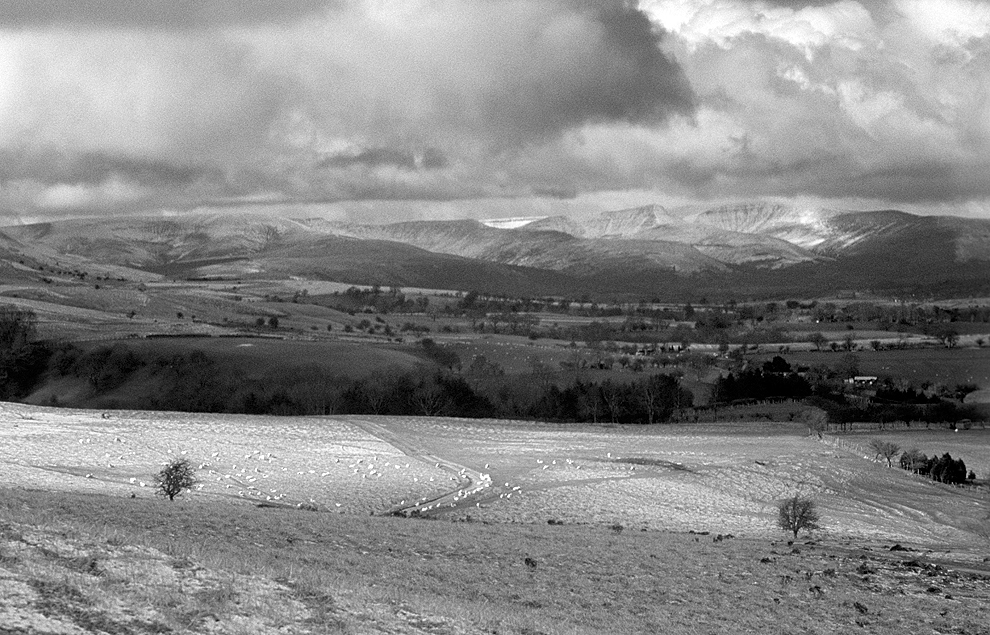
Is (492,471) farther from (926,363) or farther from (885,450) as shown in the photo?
(926,363)

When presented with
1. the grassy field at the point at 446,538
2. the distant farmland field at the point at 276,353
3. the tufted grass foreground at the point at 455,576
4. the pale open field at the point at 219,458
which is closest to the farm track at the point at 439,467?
the grassy field at the point at 446,538

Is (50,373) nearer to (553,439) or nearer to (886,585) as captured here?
(553,439)

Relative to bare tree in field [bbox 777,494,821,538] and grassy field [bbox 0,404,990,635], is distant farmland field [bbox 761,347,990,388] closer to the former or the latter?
grassy field [bbox 0,404,990,635]

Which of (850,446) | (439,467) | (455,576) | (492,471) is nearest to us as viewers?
(455,576)

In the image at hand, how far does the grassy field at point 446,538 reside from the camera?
70.4 ft

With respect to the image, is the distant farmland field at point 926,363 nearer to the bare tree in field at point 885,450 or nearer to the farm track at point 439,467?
the bare tree in field at point 885,450

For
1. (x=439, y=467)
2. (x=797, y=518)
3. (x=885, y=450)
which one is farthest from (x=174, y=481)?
(x=885, y=450)

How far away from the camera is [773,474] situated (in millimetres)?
79688

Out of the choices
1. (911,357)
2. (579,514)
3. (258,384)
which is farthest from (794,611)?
(911,357)

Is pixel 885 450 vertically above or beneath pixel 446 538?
beneath

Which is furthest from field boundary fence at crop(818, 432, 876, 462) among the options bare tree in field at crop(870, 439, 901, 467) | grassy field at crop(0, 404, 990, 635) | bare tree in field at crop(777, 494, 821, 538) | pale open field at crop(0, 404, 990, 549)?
bare tree in field at crop(777, 494, 821, 538)

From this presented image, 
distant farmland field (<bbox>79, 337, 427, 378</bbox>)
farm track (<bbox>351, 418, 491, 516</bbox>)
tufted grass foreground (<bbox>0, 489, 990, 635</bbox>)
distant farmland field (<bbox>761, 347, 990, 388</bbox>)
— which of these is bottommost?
farm track (<bbox>351, 418, 491, 516</bbox>)

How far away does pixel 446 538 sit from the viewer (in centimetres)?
3709

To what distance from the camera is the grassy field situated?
21453mm
